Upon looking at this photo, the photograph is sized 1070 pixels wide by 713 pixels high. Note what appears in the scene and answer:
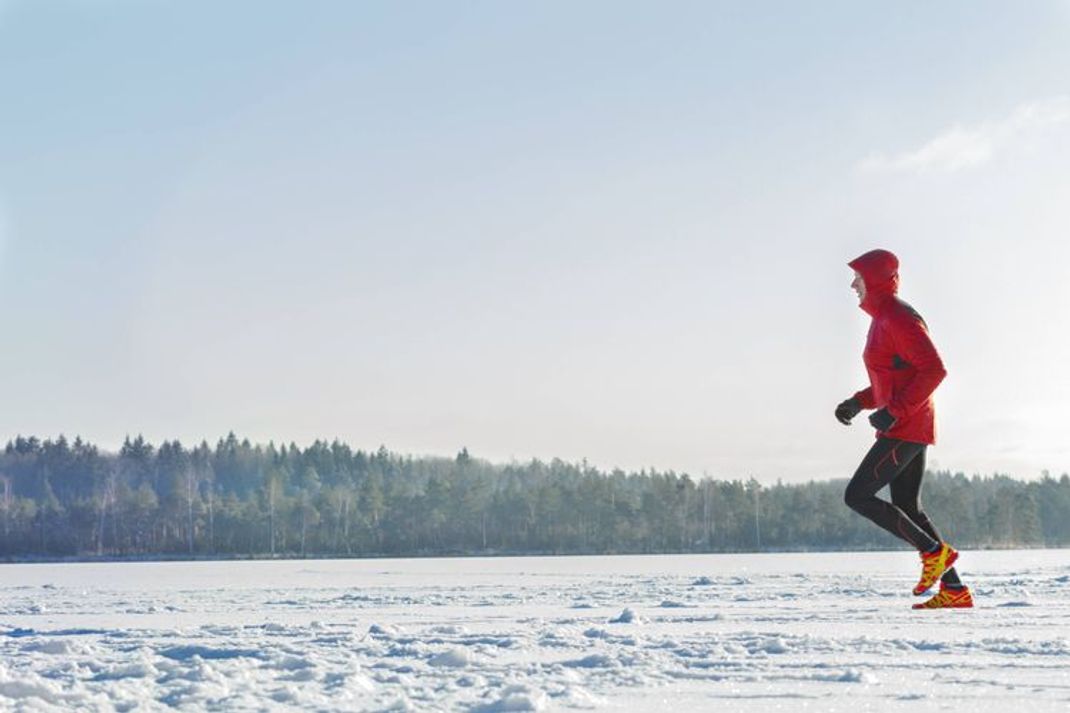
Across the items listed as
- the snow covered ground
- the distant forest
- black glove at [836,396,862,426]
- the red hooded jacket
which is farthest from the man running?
the distant forest

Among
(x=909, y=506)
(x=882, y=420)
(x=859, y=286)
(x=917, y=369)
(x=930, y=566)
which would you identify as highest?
(x=859, y=286)

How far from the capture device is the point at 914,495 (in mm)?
6734

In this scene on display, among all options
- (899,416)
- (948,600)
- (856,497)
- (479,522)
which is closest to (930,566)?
(948,600)

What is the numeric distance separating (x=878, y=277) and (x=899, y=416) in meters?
0.81

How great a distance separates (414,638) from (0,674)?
195 centimetres

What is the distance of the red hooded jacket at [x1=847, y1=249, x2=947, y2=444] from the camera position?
635 cm

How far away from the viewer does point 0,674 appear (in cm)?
395

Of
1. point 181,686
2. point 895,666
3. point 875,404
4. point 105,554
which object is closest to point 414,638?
point 181,686

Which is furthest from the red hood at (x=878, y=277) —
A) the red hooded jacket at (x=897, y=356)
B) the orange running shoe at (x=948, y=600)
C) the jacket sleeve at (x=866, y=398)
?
the orange running shoe at (x=948, y=600)

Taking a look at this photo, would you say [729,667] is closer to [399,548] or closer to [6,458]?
[399,548]

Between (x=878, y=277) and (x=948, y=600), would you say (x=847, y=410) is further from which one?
(x=948, y=600)

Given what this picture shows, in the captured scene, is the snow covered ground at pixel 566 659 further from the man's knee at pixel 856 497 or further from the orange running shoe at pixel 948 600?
the man's knee at pixel 856 497

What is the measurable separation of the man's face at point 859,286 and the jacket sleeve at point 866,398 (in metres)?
0.58

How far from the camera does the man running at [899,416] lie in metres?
6.37
